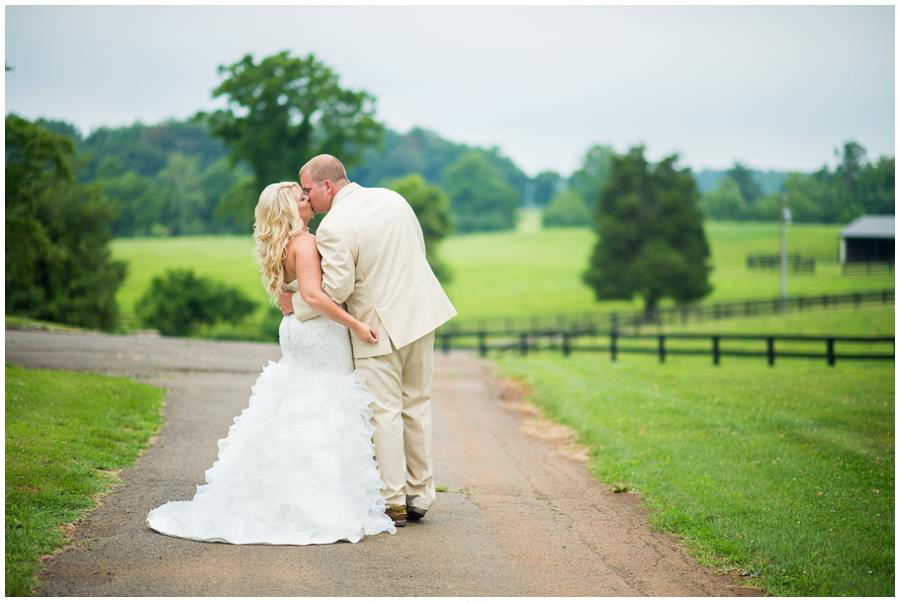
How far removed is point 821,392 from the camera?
56.6 feet

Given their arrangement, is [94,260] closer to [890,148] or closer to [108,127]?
[108,127]

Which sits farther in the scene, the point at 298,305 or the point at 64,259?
the point at 64,259

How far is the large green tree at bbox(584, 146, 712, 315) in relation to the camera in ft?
163

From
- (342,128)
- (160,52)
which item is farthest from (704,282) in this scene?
(160,52)

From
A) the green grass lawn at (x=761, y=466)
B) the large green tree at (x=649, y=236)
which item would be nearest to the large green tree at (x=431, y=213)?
the large green tree at (x=649, y=236)

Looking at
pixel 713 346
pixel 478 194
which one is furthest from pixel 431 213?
pixel 478 194

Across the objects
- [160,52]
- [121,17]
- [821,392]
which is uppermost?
[160,52]

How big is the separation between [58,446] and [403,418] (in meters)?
3.85

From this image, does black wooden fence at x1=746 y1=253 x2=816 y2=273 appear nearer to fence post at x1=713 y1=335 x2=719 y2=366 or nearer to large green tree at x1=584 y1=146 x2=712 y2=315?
large green tree at x1=584 y1=146 x2=712 y2=315

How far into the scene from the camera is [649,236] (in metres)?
50.8

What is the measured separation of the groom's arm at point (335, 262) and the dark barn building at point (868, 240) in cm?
1997

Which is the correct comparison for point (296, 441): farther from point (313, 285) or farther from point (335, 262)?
point (335, 262)

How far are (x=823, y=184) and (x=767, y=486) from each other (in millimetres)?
18017

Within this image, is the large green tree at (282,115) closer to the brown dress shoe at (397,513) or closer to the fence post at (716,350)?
the fence post at (716,350)
